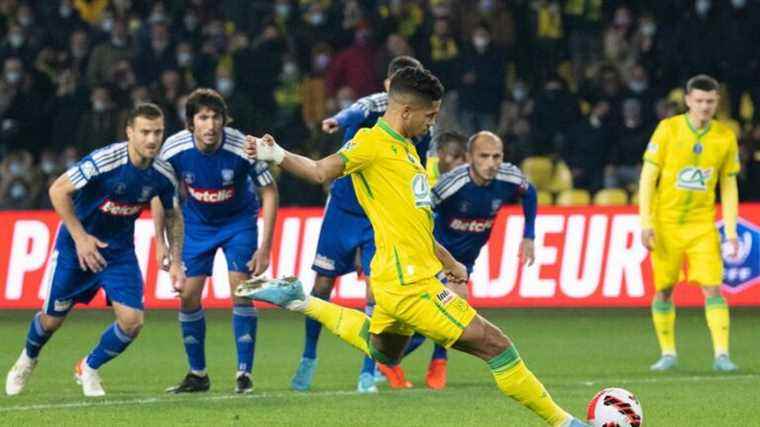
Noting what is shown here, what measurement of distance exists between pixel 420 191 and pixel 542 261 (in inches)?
345

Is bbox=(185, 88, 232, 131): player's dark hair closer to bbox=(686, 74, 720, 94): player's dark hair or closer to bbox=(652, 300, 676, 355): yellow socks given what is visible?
bbox=(686, 74, 720, 94): player's dark hair

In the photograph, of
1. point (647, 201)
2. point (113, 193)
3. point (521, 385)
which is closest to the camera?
point (521, 385)

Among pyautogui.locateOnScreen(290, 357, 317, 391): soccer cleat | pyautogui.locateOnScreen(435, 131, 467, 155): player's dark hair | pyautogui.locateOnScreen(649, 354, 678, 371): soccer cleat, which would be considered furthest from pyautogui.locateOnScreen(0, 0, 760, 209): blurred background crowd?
pyautogui.locateOnScreen(290, 357, 317, 391): soccer cleat

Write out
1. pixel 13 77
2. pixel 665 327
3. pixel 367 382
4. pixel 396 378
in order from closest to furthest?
pixel 367 382
pixel 396 378
pixel 665 327
pixel 13 77

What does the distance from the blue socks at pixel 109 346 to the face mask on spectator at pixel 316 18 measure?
11.7m

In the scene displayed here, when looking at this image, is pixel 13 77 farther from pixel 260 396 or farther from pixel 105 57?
pixel 260 396

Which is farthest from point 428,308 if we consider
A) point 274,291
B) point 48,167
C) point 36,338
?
point 48,167

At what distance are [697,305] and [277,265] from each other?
4269 mm

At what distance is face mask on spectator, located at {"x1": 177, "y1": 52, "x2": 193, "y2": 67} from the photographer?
22.0 metres

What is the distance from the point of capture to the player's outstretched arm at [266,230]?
11.5 m

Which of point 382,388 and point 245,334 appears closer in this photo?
point 245,334

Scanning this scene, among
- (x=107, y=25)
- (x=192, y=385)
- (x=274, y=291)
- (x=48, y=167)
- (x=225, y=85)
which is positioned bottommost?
(x=192, y=385)

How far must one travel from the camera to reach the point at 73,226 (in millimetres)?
10898

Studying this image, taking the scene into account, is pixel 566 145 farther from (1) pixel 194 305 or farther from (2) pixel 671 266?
(1) pixel 194 305
